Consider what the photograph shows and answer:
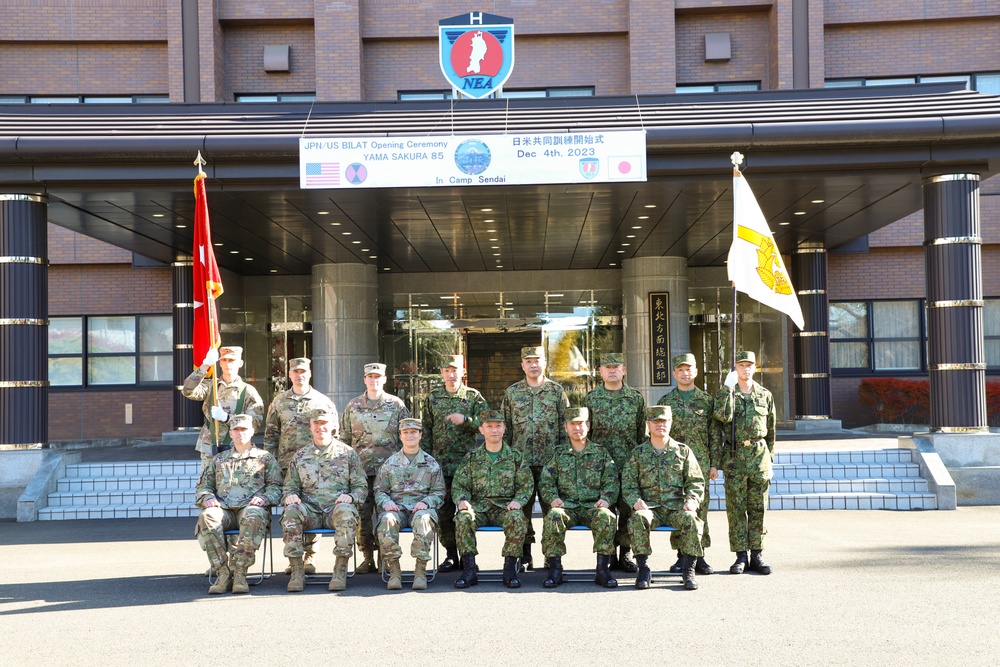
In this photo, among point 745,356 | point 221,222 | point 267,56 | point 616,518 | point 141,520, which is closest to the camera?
point 616,518

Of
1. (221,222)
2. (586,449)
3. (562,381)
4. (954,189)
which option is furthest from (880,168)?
(562,381)

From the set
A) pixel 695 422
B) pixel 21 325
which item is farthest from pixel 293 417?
pixel 21 325

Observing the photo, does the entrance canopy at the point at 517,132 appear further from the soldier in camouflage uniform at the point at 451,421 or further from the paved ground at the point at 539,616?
the paved ground at the point at 539,616

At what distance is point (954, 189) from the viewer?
13070 millimetres

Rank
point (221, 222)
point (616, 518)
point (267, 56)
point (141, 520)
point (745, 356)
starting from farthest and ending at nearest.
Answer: point (267, 56), point (221, 222), point (141, 520), point (745, 356), point (616, 518)

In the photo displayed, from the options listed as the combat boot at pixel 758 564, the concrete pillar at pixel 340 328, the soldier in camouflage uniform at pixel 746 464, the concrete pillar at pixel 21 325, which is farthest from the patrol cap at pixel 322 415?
the concrete pillar at pixel 340 328

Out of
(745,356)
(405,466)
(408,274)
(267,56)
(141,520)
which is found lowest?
(141,520)

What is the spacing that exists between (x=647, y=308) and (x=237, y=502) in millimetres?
15009

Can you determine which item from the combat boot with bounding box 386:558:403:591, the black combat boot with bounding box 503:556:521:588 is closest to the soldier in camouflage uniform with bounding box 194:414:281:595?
the combat boot with bounding box 386:558:403:591

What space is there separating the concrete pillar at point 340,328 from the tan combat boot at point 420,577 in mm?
13542

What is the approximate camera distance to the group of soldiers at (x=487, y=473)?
7.91m

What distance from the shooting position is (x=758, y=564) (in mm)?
8242

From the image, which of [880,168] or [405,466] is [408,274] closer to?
[880,168]

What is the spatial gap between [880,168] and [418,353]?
13.1 metres
